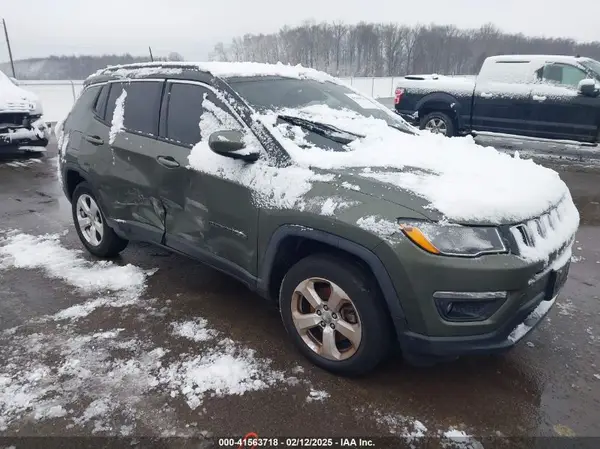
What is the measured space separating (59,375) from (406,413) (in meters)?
2.02

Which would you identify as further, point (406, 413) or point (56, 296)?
point (56, 296)

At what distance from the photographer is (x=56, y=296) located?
12.4 ft

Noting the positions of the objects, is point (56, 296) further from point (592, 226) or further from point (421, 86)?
point (421, 86)

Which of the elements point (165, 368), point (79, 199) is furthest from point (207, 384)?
point (79, 199)

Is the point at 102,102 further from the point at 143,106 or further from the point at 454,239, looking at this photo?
the point at 454,239

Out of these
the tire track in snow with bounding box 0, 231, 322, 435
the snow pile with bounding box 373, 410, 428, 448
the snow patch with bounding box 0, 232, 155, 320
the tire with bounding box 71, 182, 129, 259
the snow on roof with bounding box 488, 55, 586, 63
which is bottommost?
the snow pile with bounding box 373, 410, 428, 448

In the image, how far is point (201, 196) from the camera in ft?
10.5

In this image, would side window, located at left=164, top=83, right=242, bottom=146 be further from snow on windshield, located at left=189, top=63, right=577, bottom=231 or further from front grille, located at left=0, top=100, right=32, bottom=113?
front grille, located at left=0, top=100, right=32, bottom=113

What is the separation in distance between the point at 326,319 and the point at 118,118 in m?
2.53

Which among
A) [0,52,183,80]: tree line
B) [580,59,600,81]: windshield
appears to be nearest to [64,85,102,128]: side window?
[580,59,600,81]: windshield

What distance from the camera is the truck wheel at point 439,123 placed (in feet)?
34.1

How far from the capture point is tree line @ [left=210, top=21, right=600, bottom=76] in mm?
86375

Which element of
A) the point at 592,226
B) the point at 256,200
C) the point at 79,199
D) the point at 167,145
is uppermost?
the point at 167,145

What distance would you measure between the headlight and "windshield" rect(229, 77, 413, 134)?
144 cm
